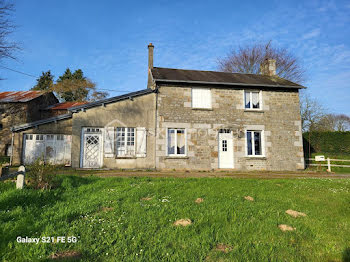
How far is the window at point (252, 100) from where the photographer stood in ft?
47.7

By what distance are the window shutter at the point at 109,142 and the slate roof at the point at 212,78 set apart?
13.2ft

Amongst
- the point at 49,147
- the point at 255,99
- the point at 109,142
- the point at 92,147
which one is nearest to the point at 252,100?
the point at 255,99

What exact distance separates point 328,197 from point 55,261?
262 inches

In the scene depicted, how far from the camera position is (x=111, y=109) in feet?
42.4

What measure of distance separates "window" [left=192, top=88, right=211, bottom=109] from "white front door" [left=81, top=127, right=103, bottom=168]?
6.03 m

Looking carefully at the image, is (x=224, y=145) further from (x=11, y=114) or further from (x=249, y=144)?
(x=11, y=114)

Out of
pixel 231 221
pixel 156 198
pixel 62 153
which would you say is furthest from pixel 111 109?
pixel 231 221

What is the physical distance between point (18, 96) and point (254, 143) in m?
21.5

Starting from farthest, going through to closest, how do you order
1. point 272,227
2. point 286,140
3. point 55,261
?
point 286,140
point 272,227
point 55,261

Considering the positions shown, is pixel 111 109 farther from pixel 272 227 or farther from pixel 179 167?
pixel 272 227

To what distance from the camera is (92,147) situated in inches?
500

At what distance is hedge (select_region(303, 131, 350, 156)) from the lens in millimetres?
19859

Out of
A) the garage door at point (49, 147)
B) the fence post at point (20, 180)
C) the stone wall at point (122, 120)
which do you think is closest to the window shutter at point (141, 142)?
the stone wall at point (122, 120)

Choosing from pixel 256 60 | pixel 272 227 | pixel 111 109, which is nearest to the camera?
pixel 272 227
